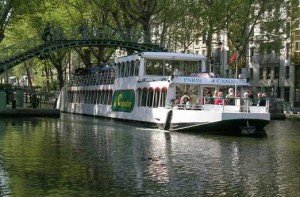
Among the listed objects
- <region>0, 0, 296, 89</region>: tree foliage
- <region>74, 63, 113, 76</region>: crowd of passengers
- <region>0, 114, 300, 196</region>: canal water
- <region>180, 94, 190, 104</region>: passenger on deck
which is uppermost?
<region>0, 0, 296, 89</region>: tree foliage

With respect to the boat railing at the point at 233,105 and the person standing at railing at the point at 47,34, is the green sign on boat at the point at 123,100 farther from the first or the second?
the person standing at railing at the point at 47,34

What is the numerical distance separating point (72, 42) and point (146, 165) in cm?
3702

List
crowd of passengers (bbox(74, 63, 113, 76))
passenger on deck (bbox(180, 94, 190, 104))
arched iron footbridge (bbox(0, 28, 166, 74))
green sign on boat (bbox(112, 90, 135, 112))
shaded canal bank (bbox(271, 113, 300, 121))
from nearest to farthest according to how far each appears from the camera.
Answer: passenger on deck (bbox(180, 94, 190, 104))
green sign on boat (bbox(112, 90, 135, 112))
crowd of passengers (bbox(74, 63, 113, 76))
arched iron footbridge (bbox(0, 28, 166, 74))
shaded canal bank (bbox(271, 113, 300, 121))

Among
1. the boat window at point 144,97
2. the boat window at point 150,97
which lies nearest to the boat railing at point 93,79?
the boat window at point 144,97

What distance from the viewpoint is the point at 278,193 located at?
15.4 metres

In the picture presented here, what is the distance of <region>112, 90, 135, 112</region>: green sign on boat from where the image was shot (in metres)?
43.8

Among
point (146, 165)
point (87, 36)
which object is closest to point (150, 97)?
point (87, 36)

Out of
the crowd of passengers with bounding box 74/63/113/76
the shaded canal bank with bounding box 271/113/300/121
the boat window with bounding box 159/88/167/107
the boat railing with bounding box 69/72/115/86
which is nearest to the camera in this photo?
the boat window with bounding box 159/88/167/107

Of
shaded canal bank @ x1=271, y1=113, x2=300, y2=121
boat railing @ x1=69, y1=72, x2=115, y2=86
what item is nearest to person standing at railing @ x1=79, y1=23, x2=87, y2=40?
boat railing @ x1=69, y1=72, x2=115, y2=86

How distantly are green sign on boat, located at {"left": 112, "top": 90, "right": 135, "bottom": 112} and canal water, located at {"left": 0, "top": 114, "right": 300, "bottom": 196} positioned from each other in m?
12.3

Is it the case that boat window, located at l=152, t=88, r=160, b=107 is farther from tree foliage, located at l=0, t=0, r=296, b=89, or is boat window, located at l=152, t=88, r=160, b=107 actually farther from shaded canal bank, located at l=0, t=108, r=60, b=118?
tree foliage, located at l=0, t=0, r=296, b=89

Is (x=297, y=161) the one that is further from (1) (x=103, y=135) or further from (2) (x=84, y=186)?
(1) (x=103, y=135)

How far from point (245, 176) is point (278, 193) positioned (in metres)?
2.71

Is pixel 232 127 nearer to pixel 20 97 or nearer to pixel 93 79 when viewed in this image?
pixel 93 79
